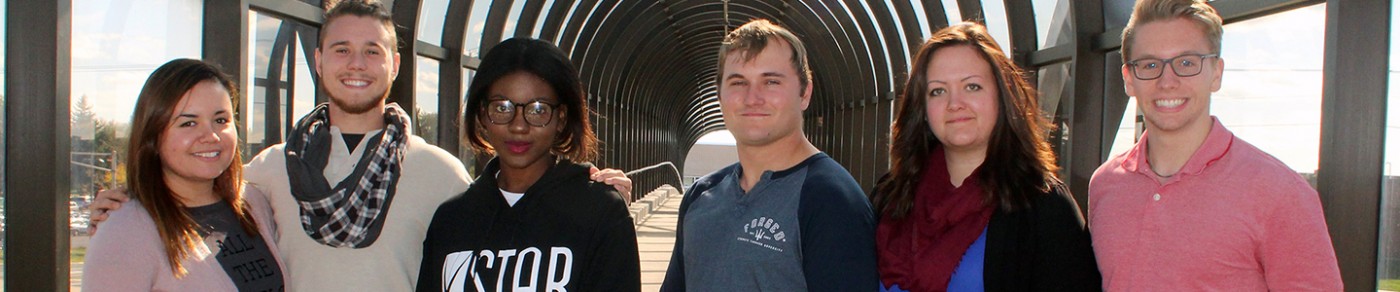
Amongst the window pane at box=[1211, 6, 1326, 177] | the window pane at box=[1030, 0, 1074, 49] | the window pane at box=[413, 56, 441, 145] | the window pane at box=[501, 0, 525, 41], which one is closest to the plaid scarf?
the window pane at box=[1211, 6, 1326, 177]

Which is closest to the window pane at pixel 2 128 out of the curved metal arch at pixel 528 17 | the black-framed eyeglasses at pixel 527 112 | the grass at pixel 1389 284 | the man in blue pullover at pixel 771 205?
the black-framed eyeglasses at pixel 527 112

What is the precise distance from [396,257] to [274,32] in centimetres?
338

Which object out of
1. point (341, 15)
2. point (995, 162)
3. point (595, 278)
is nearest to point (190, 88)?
point (341, 15)

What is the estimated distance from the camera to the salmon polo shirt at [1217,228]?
2189 mm

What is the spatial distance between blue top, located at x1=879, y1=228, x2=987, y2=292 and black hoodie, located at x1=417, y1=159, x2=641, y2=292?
2.58 ft

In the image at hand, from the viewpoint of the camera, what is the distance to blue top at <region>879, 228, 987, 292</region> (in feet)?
7.69

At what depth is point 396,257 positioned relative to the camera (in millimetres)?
2883

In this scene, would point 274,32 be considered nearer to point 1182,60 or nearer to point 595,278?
point 595,278

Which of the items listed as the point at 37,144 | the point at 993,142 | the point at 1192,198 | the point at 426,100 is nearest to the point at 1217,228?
the point at 1192,198

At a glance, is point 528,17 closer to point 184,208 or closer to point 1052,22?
point 1052,22

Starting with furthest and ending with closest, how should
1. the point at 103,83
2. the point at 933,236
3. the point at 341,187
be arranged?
the point at 103,83 < the point at 341,187 < the point at 933,236

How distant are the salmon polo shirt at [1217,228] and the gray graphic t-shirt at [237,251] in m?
2.19

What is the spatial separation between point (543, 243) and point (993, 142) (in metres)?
1.16

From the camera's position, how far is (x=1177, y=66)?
2.45 metres
